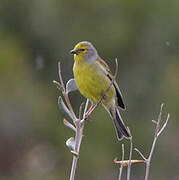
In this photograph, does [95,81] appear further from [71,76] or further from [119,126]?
[71,76]

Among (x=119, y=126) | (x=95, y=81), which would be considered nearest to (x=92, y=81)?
(x=95, y=81)

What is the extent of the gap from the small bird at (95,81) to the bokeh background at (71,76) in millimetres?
5464

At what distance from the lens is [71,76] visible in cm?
1141

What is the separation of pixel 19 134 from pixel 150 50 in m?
2.91

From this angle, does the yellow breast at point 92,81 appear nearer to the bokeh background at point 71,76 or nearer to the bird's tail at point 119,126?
the bird's tail at point 119,126

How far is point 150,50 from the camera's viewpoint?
12.7 m

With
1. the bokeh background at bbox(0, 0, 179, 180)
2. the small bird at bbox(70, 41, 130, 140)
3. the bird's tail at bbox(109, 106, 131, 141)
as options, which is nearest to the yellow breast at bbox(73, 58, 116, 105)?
the small bird at bbox(70, 41, 130, 140)

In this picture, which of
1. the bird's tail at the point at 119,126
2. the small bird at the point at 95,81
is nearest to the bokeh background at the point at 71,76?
the bird's tail at the point at 119,126

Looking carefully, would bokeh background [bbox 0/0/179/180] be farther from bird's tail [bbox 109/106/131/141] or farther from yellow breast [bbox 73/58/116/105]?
yellow breast [bbox 73/58/116/105]

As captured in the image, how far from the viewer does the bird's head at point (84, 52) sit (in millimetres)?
5332

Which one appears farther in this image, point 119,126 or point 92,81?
point 119,126

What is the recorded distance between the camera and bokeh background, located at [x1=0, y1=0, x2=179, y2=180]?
11312 millimetres

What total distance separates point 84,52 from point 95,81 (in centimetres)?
28

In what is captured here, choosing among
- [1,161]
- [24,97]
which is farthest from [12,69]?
[1,161]
